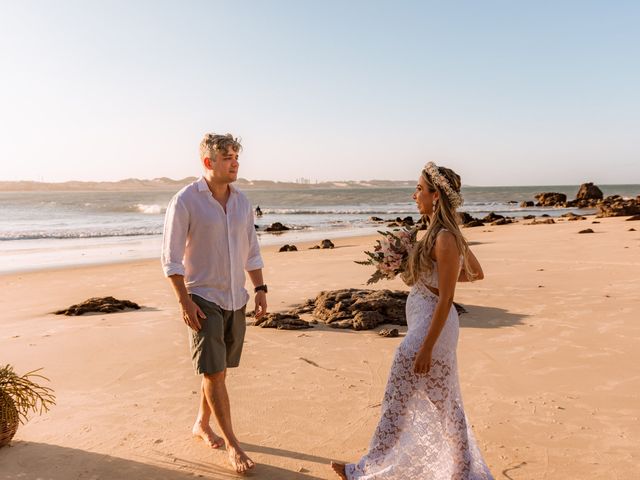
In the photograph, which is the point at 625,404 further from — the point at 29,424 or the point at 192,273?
the point at 29,424

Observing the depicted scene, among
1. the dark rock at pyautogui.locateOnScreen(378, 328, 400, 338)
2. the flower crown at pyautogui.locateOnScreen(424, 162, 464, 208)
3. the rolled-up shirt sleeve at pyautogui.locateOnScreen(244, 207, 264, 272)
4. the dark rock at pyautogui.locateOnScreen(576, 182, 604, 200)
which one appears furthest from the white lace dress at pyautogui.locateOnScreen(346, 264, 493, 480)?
the dark rock at pyautogui.locateOnScreen(576, 182, 604, 200)

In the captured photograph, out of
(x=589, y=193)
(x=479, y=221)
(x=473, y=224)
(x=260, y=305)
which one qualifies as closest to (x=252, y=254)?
(x=260, y=305)

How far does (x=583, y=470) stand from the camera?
3.84 m

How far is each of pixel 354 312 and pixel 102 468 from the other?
4.48 metres

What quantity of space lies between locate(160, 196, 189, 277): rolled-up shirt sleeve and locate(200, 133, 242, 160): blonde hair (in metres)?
0.39

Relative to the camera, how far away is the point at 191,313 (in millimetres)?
3818

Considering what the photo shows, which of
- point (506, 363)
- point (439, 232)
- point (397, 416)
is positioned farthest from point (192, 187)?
point (506, 363)

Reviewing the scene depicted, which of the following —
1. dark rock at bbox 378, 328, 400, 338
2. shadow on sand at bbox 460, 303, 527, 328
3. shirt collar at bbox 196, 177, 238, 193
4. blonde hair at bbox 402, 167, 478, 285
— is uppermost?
shirt collar at bbox 196, 177, 238, 193

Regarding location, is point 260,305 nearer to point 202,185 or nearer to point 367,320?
point 202,185

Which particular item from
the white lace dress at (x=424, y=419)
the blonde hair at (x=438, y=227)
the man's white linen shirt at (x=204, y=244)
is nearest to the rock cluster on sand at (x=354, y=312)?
the man's white linen shirt at (x=204, y=244)

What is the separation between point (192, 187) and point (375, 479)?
7.28ft

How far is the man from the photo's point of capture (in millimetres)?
3864

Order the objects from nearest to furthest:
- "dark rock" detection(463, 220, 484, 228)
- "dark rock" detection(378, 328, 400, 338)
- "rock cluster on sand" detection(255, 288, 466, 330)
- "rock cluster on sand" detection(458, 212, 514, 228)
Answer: "dark rock" detection(378, 328, 400, 338)
"rock cluster on sand" detection(255, 288, 466, 330)
"dark rock" detection(463, 220, 484, 228)
"rock cluster on sand" detection(458, 212, 514, 228)

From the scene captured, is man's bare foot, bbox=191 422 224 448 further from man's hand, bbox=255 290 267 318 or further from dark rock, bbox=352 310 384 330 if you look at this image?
dark rock, bbox=352 310 384 330
